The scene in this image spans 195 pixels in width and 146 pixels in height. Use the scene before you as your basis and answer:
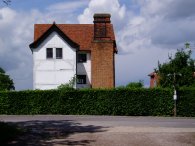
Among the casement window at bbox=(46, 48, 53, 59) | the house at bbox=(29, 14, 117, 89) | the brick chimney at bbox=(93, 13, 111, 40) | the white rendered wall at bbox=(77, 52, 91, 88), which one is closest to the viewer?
the house at bbox=(29, 14, 117, 89)

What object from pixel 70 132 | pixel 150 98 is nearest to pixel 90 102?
pixel 150 98

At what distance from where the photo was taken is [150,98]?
1545 inches

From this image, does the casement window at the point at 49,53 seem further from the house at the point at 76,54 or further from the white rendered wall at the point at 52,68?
the white rendered wall at the point at 52,68

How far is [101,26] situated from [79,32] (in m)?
3.40

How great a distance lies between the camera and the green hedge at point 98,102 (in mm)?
39188

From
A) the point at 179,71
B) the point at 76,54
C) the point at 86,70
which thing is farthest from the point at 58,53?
the point at 179,71

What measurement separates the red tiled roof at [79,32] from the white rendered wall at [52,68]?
3.08 metres

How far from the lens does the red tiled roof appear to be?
2224 inches

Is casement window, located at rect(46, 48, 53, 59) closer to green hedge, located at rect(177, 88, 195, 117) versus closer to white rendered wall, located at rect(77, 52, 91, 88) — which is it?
white rendered wall, located at rect(77, 52, 91, 88)

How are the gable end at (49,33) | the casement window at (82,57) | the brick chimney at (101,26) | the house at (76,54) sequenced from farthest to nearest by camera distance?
the casement window at (82,57) → the brick chimney at (101,26) → the house at (76,54) → the gable end at (49,33)

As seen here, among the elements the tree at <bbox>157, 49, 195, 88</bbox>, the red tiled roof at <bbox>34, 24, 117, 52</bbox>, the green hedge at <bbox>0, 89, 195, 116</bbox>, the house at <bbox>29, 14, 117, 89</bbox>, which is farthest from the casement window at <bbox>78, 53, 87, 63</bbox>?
the green hedge at <bbox>0, 89, 195, 116</bbox>

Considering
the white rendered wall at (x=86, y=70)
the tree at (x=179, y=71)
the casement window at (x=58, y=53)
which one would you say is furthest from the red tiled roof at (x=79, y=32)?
the tree at (x=179, y=71)

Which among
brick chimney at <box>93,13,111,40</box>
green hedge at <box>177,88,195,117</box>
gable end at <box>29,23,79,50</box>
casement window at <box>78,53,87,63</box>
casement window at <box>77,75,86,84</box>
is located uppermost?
Answer: brick chimney at <box>93,13,111,40</box>

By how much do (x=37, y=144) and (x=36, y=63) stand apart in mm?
36484
